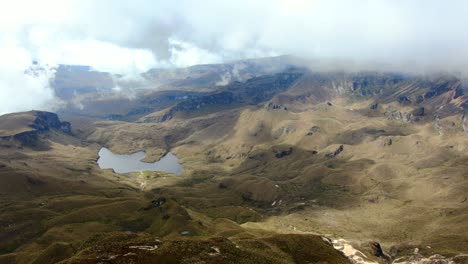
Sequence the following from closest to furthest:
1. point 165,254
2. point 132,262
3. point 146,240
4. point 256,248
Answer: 1. point 132,262
2. point 165,254
3. point 146,240
4. point 256,248

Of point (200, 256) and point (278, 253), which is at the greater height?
point (200, 256)

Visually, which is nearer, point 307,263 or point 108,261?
point 108,261

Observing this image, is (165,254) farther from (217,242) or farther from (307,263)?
(307,263)

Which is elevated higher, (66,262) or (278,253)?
(66,262)

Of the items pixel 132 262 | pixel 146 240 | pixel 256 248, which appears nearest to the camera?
pixel 132 262

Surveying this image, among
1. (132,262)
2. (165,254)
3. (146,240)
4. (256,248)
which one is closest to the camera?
(132,262)

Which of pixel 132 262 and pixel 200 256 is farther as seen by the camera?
pixel 200 256

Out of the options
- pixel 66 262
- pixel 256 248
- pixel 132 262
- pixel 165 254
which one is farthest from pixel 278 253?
pixel 66 262

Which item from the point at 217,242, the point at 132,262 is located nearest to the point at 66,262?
the point at 132,262

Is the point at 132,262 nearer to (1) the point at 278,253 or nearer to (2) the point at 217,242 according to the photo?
(2) the point at 217,242
